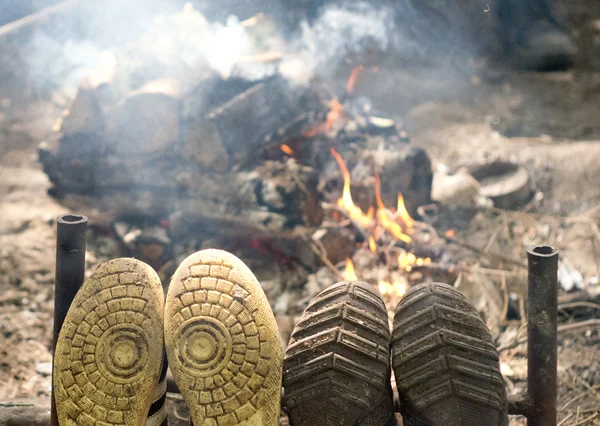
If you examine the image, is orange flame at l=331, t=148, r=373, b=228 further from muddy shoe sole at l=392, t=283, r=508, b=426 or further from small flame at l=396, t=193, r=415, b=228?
muddy shoe sole at l=392, t=283, r=508, b=426

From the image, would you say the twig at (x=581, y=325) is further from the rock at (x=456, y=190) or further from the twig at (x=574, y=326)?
the rock at (x=456, y=190)

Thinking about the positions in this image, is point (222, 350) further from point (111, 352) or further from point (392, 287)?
point (392, 287)

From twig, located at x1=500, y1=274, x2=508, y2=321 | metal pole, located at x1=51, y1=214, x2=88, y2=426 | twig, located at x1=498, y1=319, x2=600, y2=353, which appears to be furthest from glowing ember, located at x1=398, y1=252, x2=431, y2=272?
metal pole, located at x1=51, y1=214, x2=88, y2=426

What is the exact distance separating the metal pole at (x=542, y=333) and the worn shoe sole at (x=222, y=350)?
0.98 m

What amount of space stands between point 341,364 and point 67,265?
3.38 ft

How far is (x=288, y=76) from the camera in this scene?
6180 millimetres

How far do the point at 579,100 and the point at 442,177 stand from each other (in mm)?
3977

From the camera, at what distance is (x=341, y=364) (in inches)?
85.1

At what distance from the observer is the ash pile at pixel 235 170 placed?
5.07m

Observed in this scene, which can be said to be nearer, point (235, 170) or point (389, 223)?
point (389, 223)

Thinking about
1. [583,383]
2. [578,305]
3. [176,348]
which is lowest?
[583,383]

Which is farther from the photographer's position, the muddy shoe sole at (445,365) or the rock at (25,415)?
the rock at (25,415)

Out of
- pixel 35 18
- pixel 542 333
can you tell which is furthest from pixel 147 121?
Answer: pixel 35 18

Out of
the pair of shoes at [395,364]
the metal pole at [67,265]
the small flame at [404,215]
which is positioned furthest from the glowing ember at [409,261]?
the metal pole at [67,265]
